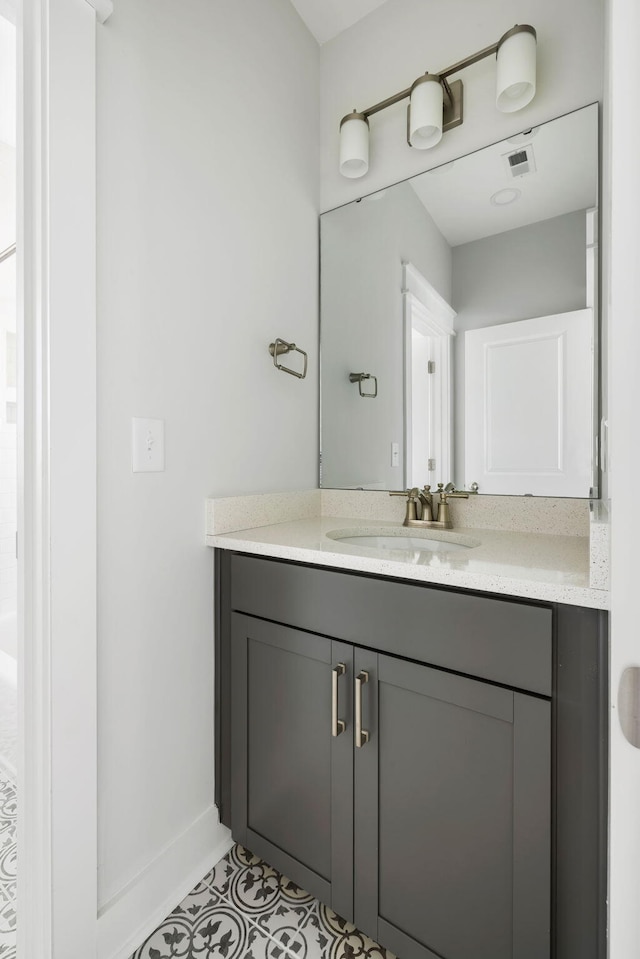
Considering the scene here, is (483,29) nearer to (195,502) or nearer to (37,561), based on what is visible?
(195,502)

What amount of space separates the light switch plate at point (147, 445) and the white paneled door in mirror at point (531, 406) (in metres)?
0.91

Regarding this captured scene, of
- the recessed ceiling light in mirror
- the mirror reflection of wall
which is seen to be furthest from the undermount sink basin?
A: the recessed ceiling light in mirror

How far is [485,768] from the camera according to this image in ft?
2.83

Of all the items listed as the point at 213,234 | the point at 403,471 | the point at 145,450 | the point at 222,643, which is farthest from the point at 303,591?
the point at 213,234

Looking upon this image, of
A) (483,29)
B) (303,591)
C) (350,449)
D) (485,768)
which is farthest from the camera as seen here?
(350,449)

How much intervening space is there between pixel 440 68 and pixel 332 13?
19.7 inches

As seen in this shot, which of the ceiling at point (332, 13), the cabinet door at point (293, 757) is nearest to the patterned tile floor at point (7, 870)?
the cabinet door at point (293, 757)

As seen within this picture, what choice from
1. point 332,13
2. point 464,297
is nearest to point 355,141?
point 332,13

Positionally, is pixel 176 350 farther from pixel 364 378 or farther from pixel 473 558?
pixel 473 558

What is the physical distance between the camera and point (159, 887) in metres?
1.13

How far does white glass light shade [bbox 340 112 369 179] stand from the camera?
1596 millimetres

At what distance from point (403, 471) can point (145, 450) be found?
2.80ft

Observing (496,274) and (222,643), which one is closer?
(222,643)

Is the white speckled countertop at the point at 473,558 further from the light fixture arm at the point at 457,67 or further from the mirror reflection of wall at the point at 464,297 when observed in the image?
the light fixture arm at the point at 457,67
